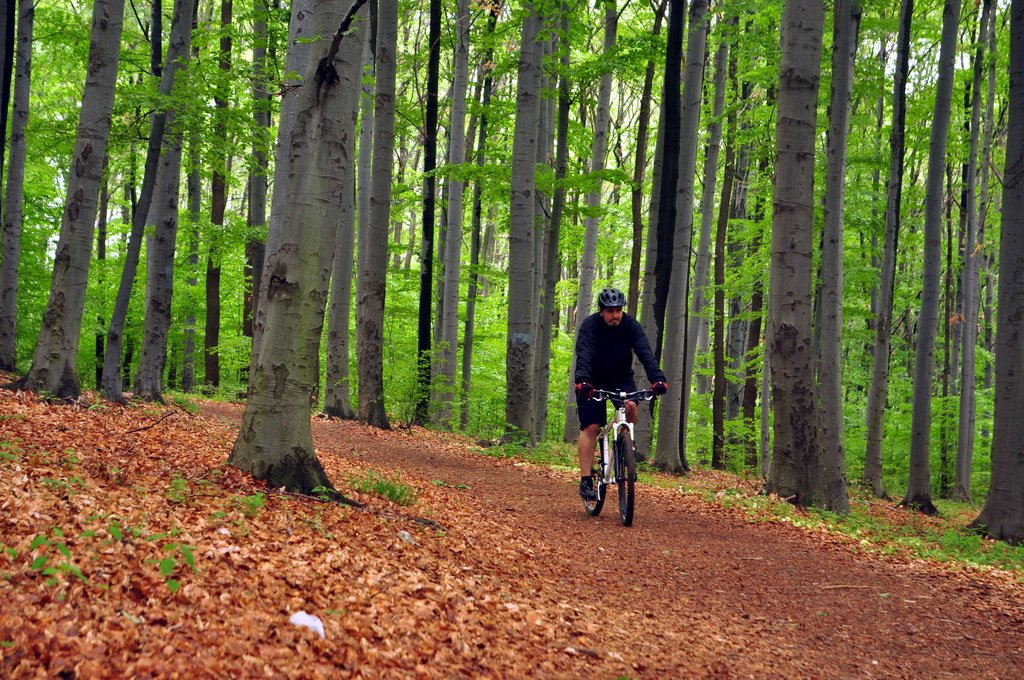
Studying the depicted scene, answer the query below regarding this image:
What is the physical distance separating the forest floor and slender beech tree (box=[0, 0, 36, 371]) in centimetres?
552

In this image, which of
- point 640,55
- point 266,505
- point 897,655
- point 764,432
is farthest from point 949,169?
point 266,505

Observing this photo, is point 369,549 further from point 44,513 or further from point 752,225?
point 752,225

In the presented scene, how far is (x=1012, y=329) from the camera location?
9.11 metres

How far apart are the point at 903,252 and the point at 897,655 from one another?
2236 cm

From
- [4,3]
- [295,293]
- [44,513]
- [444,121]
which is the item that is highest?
[444,121]

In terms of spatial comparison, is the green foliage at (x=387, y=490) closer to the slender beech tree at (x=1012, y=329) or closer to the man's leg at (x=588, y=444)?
the man's leg at (x=588, y=444)

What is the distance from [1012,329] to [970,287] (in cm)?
1135

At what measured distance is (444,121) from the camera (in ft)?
74.2

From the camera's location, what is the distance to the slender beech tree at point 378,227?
45.8 ft

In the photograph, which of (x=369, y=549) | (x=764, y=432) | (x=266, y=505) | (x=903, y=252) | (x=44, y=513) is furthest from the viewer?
(x=903, y=252)

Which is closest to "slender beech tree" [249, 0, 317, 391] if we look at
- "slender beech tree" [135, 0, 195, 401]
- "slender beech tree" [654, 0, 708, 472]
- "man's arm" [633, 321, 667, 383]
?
"man's arm" [633, 321, 667, 383]

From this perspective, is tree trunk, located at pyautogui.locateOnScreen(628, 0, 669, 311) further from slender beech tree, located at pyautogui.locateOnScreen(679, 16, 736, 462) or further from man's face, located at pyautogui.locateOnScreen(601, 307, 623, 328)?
man's face, located at pyautogui.locateOnScreen(601, 307, 623, 328)

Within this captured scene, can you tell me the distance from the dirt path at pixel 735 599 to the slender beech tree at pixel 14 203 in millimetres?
9096

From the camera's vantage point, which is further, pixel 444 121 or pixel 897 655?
pixel 444 121
